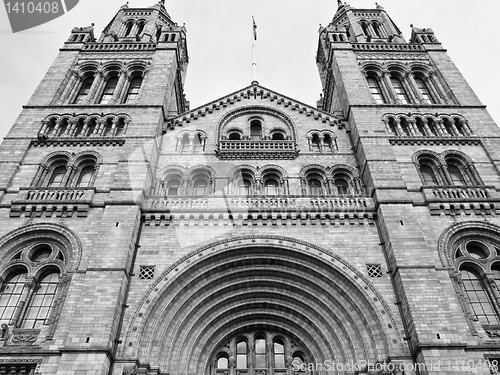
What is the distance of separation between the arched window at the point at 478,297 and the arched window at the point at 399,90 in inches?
457

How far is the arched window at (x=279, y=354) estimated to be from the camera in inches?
654

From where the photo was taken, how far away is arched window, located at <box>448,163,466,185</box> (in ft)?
66.3

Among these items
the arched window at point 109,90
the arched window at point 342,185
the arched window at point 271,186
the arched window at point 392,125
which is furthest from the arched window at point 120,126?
the arched window at point 392,125

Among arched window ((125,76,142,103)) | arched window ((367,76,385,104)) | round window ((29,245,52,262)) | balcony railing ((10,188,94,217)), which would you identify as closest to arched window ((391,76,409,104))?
arched window ((367,76,385,104))

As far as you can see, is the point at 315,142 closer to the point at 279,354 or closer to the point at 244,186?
the point at 244,186

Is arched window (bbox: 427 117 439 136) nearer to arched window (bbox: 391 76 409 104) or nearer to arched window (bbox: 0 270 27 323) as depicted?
arched window (bbox: 391 76 409 104)

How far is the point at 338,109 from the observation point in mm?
26656

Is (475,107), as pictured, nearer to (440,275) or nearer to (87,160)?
(440,275)

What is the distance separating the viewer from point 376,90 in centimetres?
2575

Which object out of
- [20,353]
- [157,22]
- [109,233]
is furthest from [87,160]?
[157,22]

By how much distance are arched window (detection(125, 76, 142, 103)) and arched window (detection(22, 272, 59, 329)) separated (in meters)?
11.8

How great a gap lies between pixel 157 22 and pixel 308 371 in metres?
27.0

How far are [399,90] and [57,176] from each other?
65.6ft

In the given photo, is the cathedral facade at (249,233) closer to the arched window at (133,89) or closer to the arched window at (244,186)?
the arched window at (244,186)
